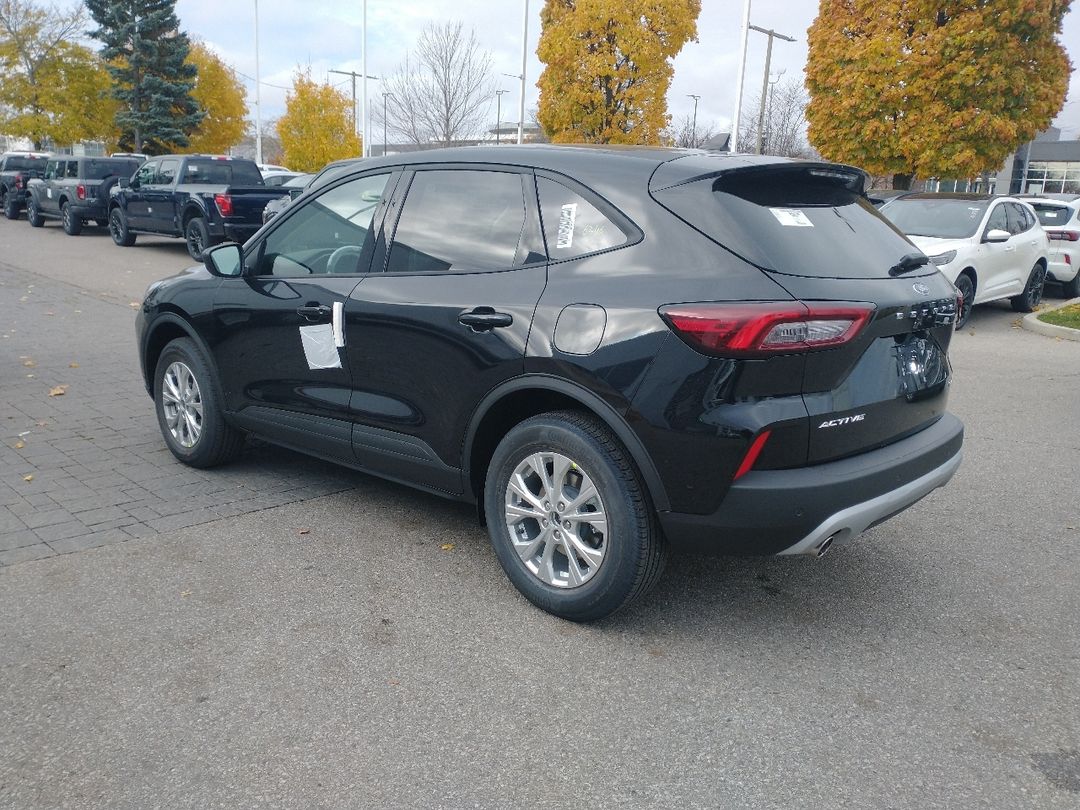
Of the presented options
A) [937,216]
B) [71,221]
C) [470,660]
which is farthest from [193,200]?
[470,660]

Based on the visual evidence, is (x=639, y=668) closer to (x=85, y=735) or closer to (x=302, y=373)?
(x=85, y=735)

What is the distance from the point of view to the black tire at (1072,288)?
16.3 m

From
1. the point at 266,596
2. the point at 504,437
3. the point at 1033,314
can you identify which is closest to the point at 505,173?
the point at 504,437

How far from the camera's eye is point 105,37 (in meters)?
40.1

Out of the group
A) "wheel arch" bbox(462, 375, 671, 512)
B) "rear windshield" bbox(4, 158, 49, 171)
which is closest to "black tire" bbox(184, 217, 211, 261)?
"wheel arch" bbox(462, 375, 671, 512)

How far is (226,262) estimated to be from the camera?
4.90 m

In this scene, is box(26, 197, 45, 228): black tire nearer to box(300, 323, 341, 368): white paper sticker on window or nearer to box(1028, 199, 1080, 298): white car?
box(1028, 199, 1080, 298): white car

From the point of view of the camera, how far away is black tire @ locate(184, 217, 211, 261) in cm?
1683

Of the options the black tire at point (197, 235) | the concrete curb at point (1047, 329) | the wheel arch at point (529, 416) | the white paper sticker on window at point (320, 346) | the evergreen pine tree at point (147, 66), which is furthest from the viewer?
the evergreen pine tree at point (147, 66)

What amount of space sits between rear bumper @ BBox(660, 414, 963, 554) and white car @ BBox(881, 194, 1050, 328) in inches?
345

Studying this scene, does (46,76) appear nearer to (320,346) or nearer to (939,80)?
(939,80)

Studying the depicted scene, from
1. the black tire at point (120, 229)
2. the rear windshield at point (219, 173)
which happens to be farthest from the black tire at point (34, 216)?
the rear windshield at point (219, 173)

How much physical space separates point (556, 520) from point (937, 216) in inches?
416

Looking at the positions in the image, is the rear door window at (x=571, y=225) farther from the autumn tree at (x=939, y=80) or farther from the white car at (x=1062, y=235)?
the autumn tree at (x=939, y=80)
